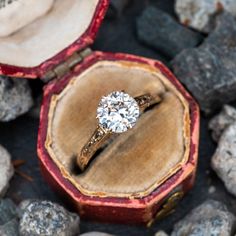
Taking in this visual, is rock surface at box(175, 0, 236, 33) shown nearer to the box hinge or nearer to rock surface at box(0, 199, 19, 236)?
the box hinge

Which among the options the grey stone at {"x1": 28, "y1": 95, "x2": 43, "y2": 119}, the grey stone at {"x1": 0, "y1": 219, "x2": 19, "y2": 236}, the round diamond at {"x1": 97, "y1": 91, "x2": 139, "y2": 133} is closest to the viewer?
the round diamond at {"x1": 97, "y1": 91, "x2": 139, "y2": 133}

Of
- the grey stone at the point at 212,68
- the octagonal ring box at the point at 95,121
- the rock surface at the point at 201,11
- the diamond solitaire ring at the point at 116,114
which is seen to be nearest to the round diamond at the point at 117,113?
the diamond solitaire ring at the point at 116,114

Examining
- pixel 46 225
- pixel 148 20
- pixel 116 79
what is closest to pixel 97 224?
pixel 46 225

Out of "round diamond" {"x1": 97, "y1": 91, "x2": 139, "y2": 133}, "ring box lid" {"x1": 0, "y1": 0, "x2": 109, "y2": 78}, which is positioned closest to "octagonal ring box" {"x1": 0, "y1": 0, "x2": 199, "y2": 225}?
"ring box lid" {"x1": 0, "y1": 0, "x2": 109, "y2": 78}

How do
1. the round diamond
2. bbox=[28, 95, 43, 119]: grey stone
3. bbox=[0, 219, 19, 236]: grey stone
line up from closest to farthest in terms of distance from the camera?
the round diamond < bbox=[0, 219, 19, 236]: grey stone < bbox=[28, 95, 43, 119]: grey stone

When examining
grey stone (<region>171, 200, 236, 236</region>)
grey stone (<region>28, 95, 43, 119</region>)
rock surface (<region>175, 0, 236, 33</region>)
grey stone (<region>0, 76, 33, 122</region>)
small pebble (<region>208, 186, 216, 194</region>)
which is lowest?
small pebble (<region>208, 186, 216, 194</region>)

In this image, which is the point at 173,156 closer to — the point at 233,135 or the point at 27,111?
the point at 233,135
